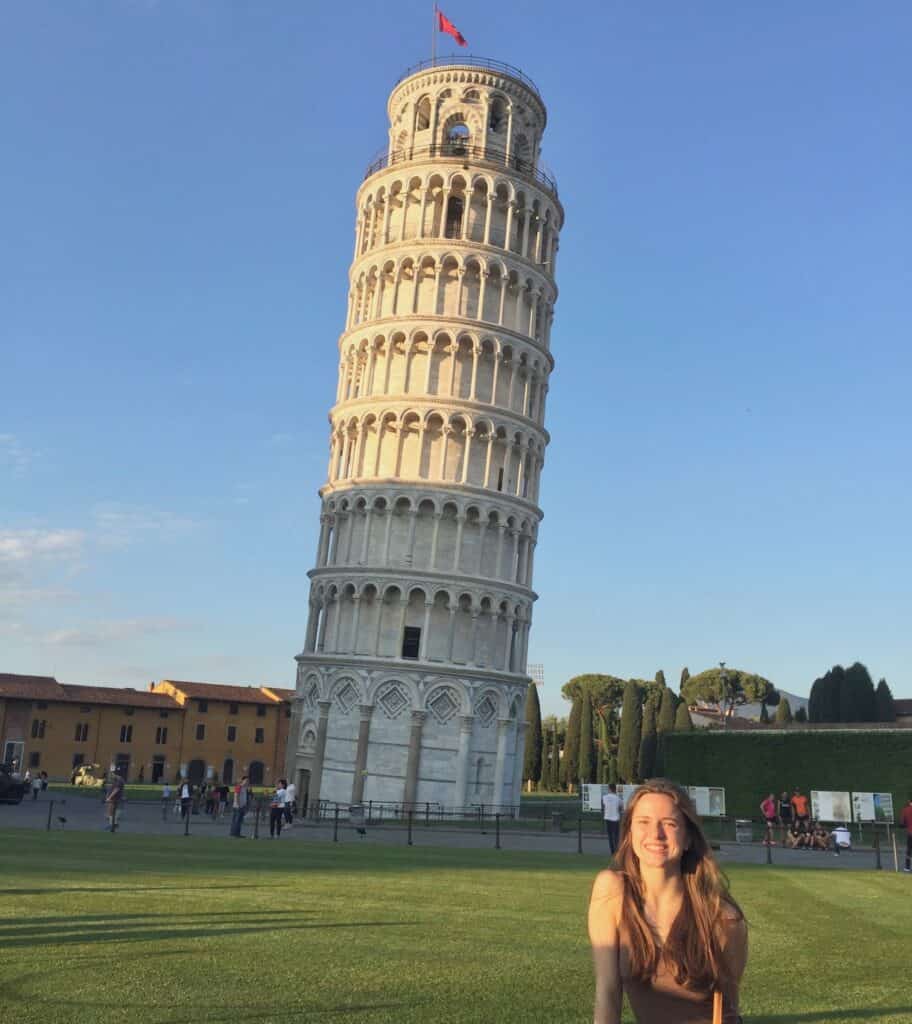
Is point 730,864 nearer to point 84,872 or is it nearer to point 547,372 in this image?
point 84,872

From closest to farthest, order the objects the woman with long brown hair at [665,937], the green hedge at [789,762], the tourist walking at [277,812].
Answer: the woman with long brown hair at [665,937] < the tourist walking at [277,812] < the green hedge at [789,762]

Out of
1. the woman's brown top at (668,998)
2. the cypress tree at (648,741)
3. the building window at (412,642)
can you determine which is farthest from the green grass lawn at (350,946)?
the cypress tree at (648,741)

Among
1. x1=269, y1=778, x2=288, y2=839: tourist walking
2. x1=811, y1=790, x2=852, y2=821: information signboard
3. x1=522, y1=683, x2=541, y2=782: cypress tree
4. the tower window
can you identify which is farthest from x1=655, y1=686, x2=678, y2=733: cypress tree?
x1=269, y1=778, x2=288, y2=839: tourist walking

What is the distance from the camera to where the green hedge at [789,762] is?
4328 centimetres

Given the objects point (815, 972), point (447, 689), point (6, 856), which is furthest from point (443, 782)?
point (815, 972)

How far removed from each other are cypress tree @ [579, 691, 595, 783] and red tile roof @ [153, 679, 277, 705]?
30970mm

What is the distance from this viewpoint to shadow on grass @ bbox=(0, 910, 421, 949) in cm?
1016

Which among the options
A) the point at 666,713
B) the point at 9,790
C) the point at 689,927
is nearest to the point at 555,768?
the point at 666,713

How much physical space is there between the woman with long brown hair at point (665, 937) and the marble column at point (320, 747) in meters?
49.6

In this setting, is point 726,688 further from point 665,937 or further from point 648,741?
point 665,937

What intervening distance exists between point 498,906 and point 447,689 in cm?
3789

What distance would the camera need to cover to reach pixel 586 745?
9069 cm

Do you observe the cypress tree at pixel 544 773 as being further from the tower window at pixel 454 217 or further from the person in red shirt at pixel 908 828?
the person in red shirt at pixel 908 828

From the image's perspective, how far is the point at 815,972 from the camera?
10.2 metres
